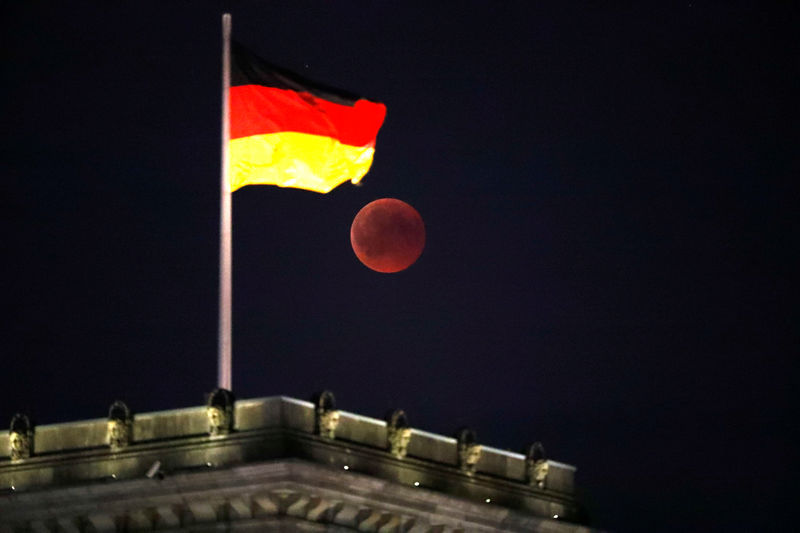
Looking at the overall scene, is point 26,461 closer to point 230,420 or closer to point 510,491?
point 230,420

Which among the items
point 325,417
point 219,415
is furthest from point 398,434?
point 219,415

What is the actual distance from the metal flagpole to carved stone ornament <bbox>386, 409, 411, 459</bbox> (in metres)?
4.55

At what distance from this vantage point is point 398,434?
6162 cm

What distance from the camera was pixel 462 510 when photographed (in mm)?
61062

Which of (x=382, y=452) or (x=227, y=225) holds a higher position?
(x=227, y=225)

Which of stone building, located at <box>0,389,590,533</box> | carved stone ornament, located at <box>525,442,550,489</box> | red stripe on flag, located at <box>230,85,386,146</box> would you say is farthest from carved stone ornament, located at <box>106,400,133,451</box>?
carved stone ornament, located at <box>525,442,550,489</box>

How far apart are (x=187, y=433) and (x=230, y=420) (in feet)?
3.84

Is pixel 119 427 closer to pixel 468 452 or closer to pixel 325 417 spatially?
pixel 325 417

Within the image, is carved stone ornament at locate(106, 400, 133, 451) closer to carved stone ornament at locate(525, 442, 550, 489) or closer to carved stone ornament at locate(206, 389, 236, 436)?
carved stone ornament at locate(206, 389, 236, 436)

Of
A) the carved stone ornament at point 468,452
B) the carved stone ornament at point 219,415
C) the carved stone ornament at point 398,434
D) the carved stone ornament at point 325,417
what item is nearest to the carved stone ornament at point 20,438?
the carved stone ornament at point 219,415

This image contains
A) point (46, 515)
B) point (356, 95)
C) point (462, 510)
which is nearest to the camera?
point (46, 515)

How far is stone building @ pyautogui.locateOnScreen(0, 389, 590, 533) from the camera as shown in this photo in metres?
56.7

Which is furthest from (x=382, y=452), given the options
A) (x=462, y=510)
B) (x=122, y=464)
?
(x=122, y=464)

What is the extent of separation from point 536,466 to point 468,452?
2.91 metres
